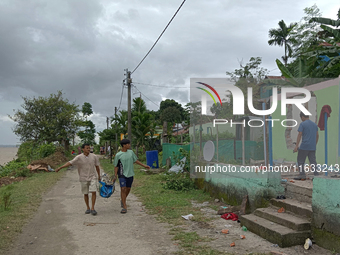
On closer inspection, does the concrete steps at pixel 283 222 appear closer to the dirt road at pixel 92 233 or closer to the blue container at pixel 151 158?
the dirt road at pixel 92 233

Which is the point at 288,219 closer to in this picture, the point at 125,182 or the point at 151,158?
the point at 125,182

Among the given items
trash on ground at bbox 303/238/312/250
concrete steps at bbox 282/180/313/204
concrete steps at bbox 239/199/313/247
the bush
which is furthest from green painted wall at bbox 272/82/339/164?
the bush

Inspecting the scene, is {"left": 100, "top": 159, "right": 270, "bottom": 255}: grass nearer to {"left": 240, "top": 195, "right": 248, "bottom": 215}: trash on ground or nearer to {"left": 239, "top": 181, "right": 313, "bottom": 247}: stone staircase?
{"left": 240, "top": 195, "right": 248, "bottom": 215}: trash on ground

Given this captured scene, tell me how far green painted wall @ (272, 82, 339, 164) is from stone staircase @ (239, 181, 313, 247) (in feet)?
3.72

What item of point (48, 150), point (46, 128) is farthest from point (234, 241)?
point (46, 128)

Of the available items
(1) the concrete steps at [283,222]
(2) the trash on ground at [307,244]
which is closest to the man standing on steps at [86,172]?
(1) the concrete steps at [283,222]

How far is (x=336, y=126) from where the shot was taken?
737 centimetres

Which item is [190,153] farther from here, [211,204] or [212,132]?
[211,204]

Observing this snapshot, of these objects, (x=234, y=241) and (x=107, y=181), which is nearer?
(x=234, y=241)

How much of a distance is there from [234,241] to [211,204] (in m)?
2.93

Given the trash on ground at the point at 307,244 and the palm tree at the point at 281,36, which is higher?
the palm tree at the point at 281,36

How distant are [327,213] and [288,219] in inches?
28.1

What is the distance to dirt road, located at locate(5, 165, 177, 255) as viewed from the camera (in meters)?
4.76

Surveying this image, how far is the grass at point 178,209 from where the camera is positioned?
478 centimetres
